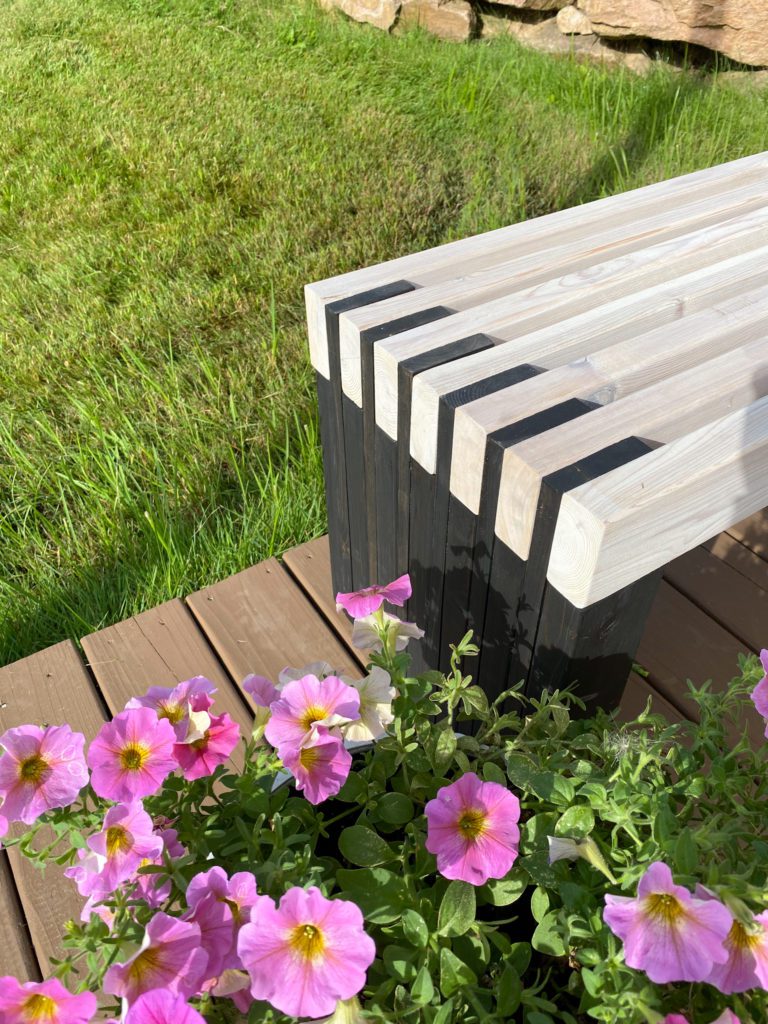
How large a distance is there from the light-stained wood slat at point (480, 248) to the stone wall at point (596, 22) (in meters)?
2.85

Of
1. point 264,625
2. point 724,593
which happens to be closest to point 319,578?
point 264,625

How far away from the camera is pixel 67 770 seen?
690 millimetres

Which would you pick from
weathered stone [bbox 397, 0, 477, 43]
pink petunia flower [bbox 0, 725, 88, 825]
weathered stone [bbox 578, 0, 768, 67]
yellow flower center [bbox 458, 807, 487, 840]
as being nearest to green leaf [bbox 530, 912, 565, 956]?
yellow flower center [bbox 458, 807, 487, 840]

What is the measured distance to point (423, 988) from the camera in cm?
65

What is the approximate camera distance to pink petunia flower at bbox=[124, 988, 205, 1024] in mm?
540

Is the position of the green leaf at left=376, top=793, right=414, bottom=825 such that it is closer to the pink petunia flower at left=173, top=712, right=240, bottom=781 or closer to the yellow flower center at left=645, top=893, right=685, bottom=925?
the pink petunia flower at left=173, top=712, right=240, bottom=781

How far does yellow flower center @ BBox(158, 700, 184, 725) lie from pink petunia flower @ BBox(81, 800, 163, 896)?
0.11m

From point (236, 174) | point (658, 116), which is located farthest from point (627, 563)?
point (658, 116)

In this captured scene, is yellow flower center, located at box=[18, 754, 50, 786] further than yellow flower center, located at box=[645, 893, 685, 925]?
Yes

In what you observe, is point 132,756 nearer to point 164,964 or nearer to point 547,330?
point 164,964

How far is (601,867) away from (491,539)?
0.51 meters

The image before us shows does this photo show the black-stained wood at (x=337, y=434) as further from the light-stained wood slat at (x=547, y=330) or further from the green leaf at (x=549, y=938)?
the green leaf at (x=549, y=938)

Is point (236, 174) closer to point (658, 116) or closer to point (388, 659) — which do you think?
point (658, 116)

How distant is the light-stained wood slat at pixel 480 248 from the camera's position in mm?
1352
